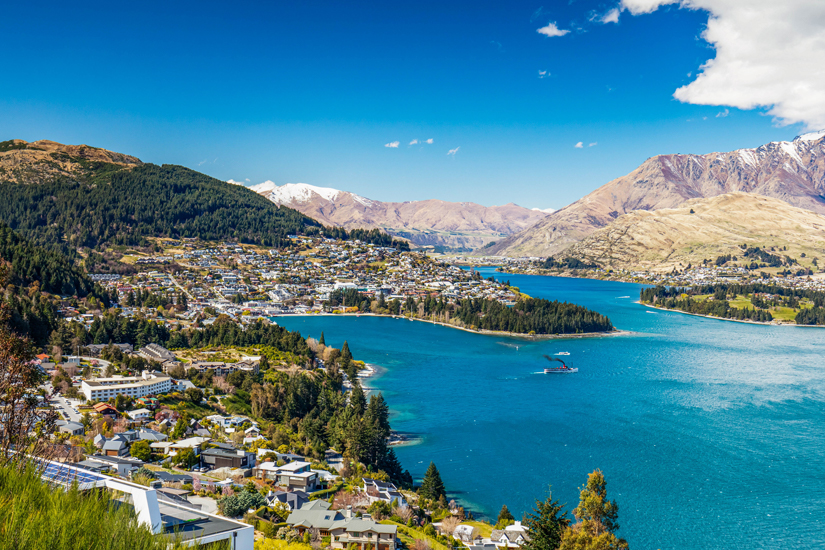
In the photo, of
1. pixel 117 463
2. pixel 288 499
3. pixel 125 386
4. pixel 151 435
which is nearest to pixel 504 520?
pixel 288 499

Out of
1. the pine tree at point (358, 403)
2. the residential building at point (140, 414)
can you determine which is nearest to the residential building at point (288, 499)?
the residential building at point (140, 414)

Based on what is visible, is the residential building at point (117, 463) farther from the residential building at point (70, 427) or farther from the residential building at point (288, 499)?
the residential building at point (288, 499)

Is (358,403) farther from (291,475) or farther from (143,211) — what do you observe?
(143,211)

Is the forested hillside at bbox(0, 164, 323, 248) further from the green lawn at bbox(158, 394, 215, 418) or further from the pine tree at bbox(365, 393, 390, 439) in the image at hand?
the pine tree at bbox(365, 393, 390, 439)

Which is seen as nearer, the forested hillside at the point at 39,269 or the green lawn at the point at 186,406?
the green lawn at the point at 186,406

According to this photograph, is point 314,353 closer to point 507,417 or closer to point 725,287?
point 507,417

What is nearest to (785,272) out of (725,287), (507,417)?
(725,287)

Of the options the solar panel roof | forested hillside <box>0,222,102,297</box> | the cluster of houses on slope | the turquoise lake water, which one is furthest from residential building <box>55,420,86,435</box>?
the cluster of houses on slope
